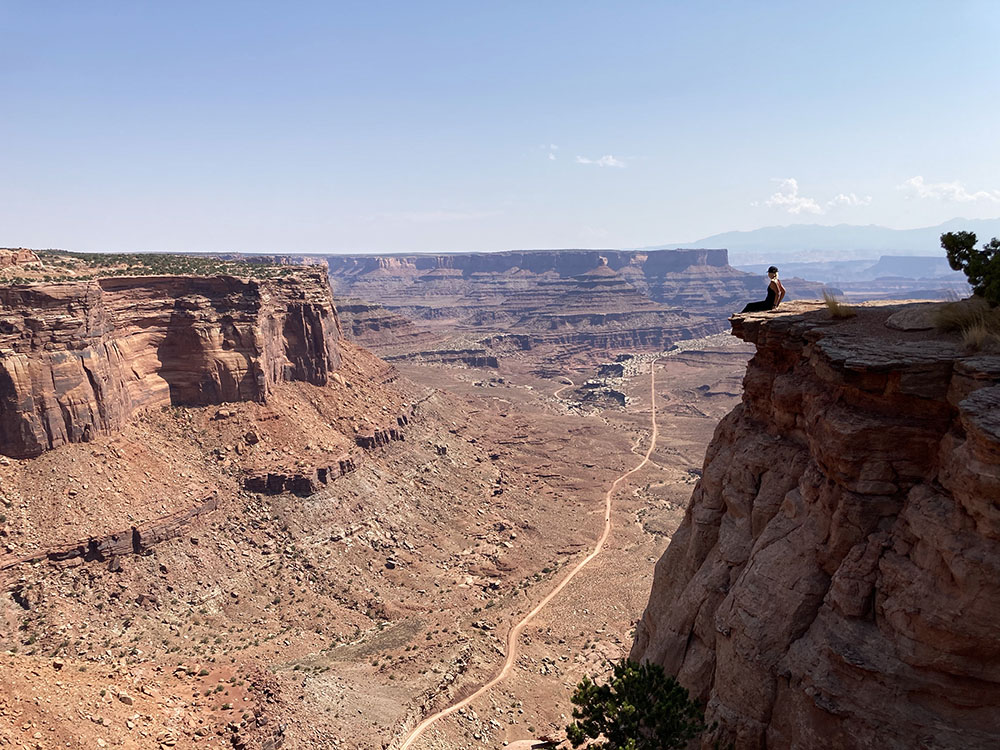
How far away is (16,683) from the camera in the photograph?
22891 mm

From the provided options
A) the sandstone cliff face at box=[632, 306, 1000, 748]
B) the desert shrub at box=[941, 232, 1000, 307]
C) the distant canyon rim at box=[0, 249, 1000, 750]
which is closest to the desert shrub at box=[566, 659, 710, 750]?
the distant canyon rim at box=[0, 249, 1000, 750]

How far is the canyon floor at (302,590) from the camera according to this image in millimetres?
28969

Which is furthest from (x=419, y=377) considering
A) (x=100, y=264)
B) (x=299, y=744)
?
(x=299, y=744)

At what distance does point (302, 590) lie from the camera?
4775 cm

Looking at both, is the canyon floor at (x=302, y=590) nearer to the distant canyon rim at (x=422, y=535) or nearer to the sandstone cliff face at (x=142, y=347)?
the distant canyon rim at (x=422, y=535)

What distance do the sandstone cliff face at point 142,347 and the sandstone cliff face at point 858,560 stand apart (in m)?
45.4

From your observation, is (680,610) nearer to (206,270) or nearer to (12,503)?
(12,503)

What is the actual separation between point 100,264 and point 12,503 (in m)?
26.7

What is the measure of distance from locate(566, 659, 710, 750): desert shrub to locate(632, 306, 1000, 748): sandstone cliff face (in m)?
1.12

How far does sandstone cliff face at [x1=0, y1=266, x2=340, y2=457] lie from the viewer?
42.9m

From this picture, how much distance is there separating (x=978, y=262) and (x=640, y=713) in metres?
16.1

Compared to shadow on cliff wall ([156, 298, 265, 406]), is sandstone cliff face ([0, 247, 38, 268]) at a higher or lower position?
higher

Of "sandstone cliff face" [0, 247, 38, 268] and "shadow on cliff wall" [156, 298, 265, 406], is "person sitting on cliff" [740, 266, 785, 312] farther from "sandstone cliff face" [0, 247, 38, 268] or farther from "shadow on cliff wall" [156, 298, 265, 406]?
"sandstone cliff face" [0, 247, 38, 268]

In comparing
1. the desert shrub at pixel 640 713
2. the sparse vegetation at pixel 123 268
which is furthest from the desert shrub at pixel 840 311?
the sparse vegetation at pixel 123 268
